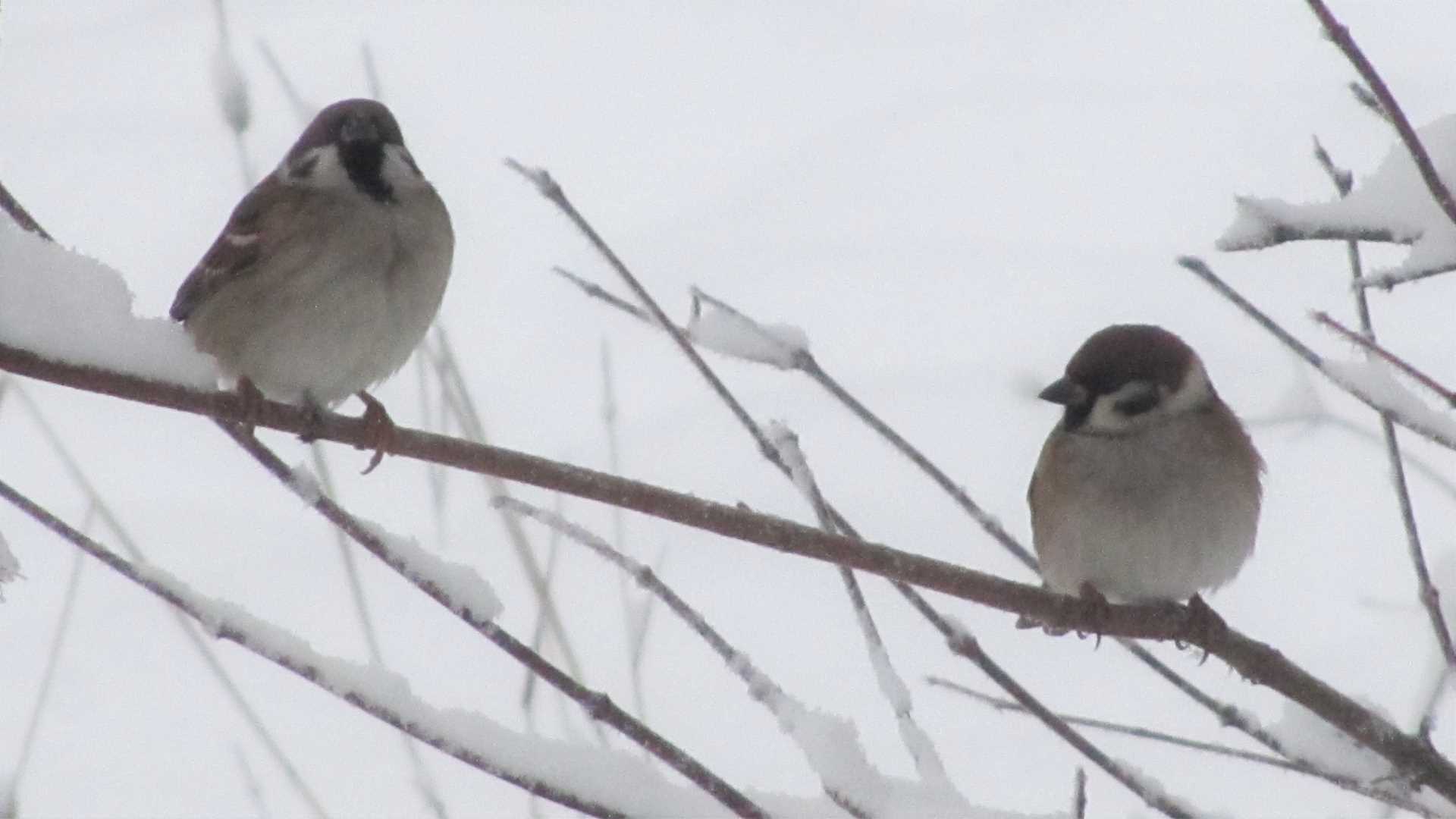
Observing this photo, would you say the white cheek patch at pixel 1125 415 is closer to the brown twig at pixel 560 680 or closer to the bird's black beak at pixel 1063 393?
the bird's black beak at pixel 1063 393

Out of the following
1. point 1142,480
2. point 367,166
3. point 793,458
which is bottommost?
point 793,458

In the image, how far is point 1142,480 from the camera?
239cm

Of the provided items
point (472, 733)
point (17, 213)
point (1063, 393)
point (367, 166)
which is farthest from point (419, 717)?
point (367, 166)

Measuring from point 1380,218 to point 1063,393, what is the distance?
1.25 m

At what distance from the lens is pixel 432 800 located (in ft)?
6.15

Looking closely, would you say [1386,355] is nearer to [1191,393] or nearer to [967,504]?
[967,504]

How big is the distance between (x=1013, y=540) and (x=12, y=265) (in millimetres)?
896

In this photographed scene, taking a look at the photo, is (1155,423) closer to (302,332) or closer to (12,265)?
(302,332)

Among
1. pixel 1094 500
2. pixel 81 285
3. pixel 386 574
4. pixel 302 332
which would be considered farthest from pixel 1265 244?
pixel 386 574

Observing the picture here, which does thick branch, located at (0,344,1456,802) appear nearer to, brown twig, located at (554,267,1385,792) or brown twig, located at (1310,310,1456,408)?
brown twig, located at (554,267,1385,792)

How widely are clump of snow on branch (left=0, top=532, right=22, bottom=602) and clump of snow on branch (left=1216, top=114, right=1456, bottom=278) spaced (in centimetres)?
67

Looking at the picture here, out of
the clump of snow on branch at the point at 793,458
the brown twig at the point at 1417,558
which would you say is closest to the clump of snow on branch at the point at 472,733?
the clump of snow on branch at the point at 793,458

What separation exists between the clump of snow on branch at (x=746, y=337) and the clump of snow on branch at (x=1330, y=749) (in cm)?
51

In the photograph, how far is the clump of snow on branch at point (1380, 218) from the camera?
0.96m
